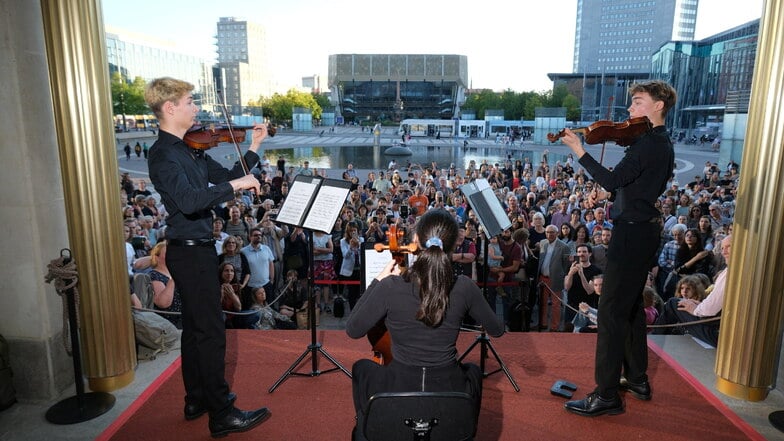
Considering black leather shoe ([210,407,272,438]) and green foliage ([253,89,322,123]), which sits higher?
green foliage ([253,89,322,123])

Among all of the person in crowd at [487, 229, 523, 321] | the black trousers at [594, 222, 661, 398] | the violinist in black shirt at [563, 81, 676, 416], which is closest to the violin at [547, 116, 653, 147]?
the violinist in black shirt at [563, 81, 676, 416]

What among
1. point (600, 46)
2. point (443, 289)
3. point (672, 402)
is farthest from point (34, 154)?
point (600, 46)

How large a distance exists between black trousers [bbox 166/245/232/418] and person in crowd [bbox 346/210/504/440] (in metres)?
1.15

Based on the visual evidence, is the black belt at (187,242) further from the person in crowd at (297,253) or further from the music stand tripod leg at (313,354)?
the person in crowd at (297,253)

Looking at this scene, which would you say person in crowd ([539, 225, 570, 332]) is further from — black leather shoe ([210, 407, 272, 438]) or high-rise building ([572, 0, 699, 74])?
high-rise building ([572, 0, 699, 74])

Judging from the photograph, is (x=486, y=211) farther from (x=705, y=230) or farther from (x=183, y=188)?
(x=705, y=230)

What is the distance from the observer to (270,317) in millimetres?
5805

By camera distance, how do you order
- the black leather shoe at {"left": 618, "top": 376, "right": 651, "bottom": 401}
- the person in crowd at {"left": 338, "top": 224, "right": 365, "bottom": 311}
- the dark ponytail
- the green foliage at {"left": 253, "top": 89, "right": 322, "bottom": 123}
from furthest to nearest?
the green foliage at {"left": 253, "top": 89, "right": 322, "bottom": 123}, the person in crowd at {"left": 338, "top": 224, "right": 365, "bottom": 311}, the black leather shoe at {"left": 618, "top": 376, "right": 651, "bottom": 401}, the dark ponytail

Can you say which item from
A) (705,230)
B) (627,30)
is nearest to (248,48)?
(627,30)

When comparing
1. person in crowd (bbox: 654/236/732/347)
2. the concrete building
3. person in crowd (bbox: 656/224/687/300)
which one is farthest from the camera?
the concrete building

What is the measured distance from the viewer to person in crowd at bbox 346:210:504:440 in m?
2.14

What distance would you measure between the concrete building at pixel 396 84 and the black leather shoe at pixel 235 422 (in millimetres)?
112957

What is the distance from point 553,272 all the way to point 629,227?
404cm

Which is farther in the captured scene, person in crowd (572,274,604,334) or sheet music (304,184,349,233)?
person in crowd (572,274,604,334)
